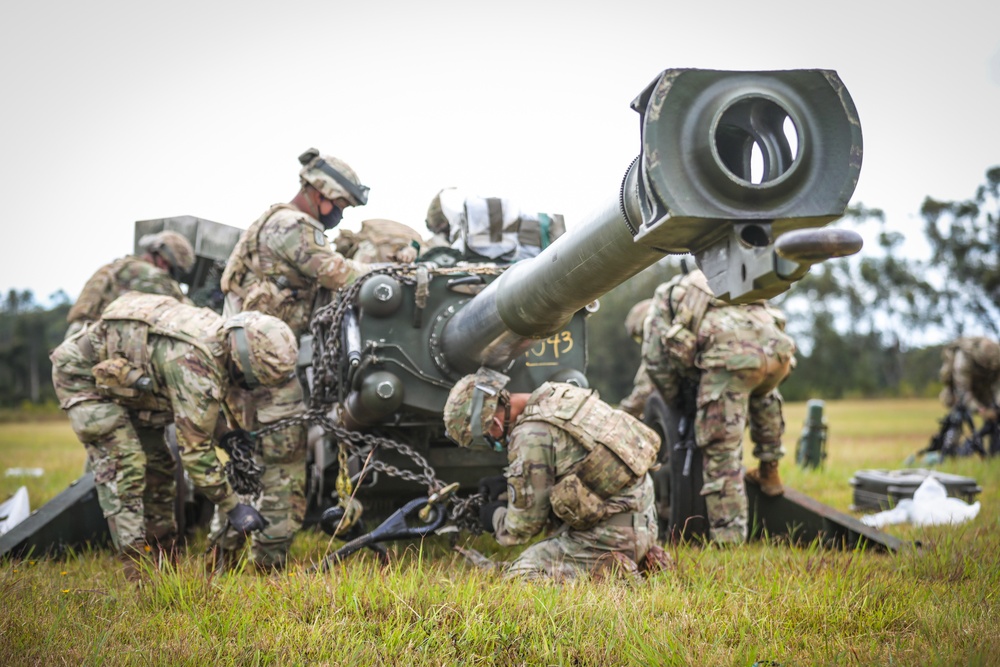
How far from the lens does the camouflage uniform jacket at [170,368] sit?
5375mm

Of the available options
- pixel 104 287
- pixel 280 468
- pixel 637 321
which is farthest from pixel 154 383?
pixel 637 321

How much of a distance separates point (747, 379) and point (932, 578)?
1.87 m

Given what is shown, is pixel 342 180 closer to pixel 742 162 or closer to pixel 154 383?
pixel 154 383

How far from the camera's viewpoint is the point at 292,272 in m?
6.58

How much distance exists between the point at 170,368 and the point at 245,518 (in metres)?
0.94

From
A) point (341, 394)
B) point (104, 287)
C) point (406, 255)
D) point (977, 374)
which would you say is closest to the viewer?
Result: point (341, 394)

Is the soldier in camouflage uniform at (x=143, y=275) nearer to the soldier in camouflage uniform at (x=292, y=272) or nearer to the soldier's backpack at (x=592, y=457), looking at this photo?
the soldier in camouflage uniform at (x=292, y=272)

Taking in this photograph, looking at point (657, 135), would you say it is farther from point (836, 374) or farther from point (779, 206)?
point (836, 374)

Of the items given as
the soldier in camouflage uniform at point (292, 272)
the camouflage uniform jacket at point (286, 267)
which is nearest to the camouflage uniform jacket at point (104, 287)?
the soldier in camouflage uniform at point (292, 272)

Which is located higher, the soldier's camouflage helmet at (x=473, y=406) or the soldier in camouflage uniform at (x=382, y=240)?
the soldier in camouflage uniform at (x=382, y=240)

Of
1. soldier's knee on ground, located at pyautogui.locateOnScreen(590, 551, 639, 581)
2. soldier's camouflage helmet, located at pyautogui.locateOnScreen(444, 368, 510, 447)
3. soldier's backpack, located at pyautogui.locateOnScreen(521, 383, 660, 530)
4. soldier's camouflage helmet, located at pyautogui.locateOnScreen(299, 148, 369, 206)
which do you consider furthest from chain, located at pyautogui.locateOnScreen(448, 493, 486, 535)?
soldier's camouflage helmet, located at pyautogui.locateOnScreen(299, 148, 369, 206)

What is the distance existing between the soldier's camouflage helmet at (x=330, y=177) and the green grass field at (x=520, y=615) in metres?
2.54

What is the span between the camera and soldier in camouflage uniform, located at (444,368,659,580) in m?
4.89

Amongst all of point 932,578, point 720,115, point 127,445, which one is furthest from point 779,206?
point 127,445
